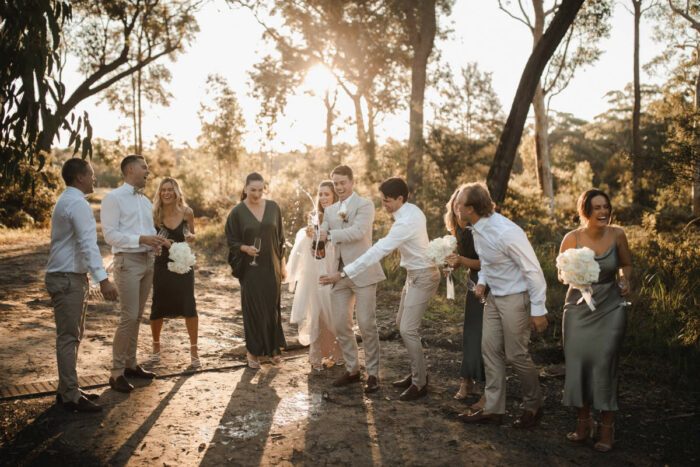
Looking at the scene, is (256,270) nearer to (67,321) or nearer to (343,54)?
(67,321)

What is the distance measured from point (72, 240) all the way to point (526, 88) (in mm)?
A: 8646

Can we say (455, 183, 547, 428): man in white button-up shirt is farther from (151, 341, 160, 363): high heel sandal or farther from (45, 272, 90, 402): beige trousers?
(151, 341, 160, 363): high heel sandal

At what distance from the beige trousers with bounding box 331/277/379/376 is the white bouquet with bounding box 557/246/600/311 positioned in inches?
81.7

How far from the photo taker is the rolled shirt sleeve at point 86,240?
15.2ft

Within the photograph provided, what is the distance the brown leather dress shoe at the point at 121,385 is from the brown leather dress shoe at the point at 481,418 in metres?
3.44

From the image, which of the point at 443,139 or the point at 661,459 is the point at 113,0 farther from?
the point at 661,459

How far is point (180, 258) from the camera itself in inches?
233

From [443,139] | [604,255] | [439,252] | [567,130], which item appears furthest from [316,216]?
[567,130]

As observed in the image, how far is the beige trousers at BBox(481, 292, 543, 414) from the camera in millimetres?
4430

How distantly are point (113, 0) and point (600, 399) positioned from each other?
66.6ft

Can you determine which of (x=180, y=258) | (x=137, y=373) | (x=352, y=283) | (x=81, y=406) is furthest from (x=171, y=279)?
(x=352, y=283)

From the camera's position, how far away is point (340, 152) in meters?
30.2

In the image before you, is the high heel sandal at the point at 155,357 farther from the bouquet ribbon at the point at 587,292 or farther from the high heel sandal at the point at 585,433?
the bouquet ribbon at the point at 587,292

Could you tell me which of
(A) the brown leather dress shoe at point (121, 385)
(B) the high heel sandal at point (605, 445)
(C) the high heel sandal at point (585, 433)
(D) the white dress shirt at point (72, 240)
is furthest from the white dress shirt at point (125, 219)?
(B) the high heel sandal at point (605, 445)
